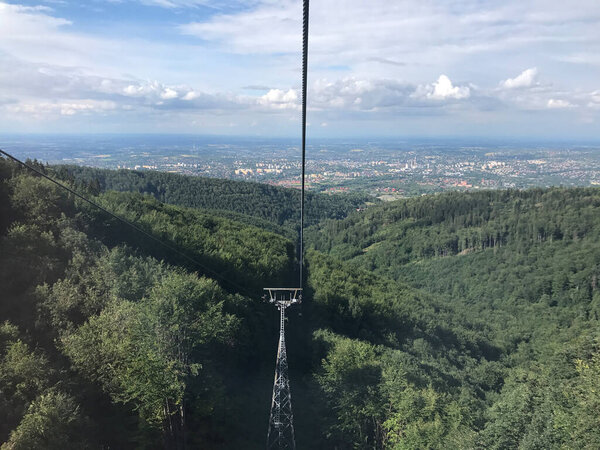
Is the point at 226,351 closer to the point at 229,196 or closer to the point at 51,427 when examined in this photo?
the point at 51,427

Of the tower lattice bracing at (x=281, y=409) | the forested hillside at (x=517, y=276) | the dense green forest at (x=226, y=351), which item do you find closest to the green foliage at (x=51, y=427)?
the dense green forest at (x=226, y=351)

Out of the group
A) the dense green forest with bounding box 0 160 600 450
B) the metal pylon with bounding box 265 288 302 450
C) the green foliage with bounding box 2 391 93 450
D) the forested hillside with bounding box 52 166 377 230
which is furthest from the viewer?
the forested hillside with bounding box 52 166 377 230

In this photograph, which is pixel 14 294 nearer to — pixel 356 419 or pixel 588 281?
pixel 356 419

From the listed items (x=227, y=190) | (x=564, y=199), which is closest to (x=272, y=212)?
(x=227, y=190)

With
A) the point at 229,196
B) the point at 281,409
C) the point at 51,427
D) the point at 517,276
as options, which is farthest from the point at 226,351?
the point at 229,196

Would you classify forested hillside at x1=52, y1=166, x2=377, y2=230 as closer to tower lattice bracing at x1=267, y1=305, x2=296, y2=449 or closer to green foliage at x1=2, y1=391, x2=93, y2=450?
tower lattice bracing at x1=267, y1=305, x2=296, y2=449

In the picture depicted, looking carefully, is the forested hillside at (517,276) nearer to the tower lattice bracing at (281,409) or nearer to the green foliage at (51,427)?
the tower lattice bracing at (281,409)

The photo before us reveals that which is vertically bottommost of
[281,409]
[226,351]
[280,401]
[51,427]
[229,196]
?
[281,409]

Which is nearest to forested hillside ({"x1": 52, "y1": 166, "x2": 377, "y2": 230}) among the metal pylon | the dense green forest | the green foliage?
the dense green forest
